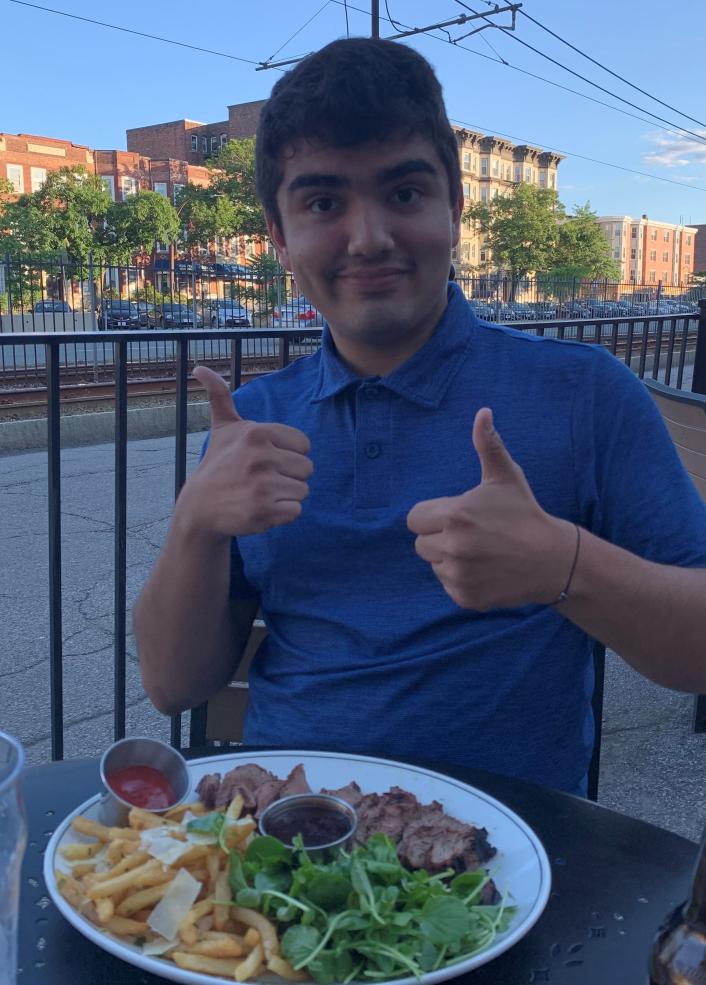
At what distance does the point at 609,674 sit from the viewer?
4.11 meters

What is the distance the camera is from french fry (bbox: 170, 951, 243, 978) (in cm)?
90

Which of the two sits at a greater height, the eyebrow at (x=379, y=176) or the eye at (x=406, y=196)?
the eyebrow at (x=379, y=176)

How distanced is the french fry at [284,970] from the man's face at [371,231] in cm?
113

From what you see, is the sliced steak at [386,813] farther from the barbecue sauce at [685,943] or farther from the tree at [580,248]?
the tree at [580,248]

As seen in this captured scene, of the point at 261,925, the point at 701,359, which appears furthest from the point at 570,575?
the point at 701,359

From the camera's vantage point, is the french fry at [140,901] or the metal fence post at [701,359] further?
the metal fence post at [701,359]

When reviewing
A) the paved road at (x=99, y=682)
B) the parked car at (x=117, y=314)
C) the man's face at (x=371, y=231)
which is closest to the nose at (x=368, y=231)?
the man's face at (x=371, y=231)

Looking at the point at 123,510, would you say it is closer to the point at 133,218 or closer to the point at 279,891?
the point at 279,891

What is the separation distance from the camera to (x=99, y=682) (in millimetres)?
4137

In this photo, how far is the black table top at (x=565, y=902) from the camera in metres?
0.93

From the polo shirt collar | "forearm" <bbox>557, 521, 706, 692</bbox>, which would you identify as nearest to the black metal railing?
the polo shirt collar

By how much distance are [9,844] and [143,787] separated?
1.49 feet

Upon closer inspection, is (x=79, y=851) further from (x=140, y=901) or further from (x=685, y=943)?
(x=685, y=943)

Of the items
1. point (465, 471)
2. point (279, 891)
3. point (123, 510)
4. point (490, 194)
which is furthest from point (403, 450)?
point (490, 194)
